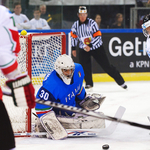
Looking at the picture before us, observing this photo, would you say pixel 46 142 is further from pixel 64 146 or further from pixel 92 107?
pixel 92 107

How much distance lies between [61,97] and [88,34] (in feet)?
8.83

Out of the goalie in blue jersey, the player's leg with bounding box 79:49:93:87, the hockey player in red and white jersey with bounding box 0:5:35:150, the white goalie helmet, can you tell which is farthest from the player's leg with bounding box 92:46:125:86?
the hockey player in red and white jersey with bounding box 0:5:35:150

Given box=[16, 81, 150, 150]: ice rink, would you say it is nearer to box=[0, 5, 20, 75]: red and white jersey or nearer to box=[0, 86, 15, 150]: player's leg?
box=[0, 86, 15, 150]: player's leg

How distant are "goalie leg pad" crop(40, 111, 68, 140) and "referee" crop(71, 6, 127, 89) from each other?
8.75 feet

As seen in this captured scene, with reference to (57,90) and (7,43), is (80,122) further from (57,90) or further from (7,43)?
(7,43)

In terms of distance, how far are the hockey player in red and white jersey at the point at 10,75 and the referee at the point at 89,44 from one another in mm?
3743

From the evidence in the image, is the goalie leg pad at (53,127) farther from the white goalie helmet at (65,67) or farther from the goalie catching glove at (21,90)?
the goalie catching glove at (21,90)

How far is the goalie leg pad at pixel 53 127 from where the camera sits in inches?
101

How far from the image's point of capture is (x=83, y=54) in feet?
17.4

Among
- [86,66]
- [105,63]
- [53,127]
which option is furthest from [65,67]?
[86,66]

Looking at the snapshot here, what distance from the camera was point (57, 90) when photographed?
8.55 ft

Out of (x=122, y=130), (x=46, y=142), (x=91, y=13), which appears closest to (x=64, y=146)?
(x=46, y=142)

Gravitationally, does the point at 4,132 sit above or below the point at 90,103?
above

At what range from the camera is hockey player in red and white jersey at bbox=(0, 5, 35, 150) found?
1.40 metres
